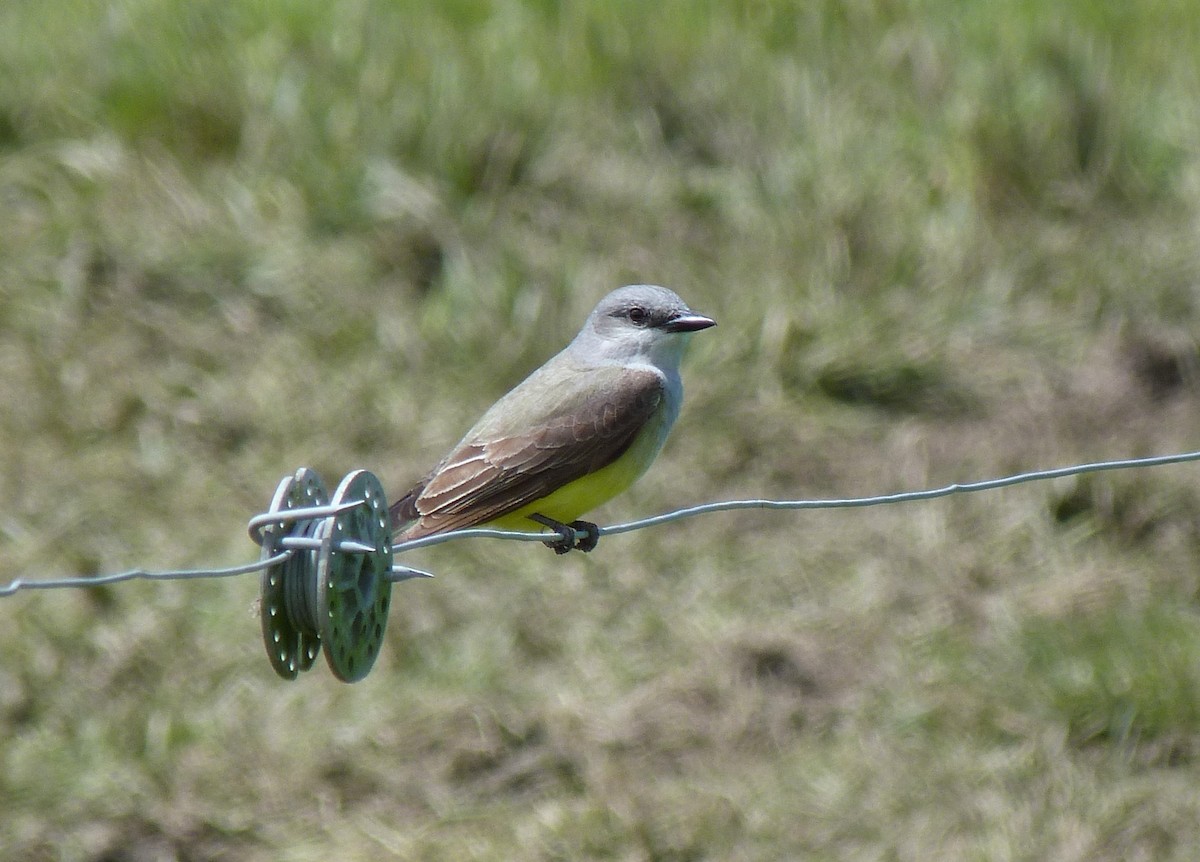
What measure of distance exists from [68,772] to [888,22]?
530 centimetres

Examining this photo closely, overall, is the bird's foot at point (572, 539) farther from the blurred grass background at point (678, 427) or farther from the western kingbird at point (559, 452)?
the blurred grass background at point (678, 427)

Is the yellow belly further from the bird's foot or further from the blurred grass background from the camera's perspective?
the blurred grass background

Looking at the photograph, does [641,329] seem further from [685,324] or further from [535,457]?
[535,457]

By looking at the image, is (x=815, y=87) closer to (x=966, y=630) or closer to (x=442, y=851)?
(x=966, y=630)

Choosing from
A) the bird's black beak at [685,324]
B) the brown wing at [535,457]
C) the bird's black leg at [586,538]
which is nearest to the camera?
the bird's black leg at [586,538]

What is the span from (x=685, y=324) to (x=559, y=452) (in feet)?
2.21

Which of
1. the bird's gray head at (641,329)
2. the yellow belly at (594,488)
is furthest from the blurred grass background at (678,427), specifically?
the bird's gray head at (641,329)

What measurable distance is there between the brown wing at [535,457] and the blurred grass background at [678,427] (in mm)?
1536

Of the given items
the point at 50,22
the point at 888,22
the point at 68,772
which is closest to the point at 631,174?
the point at 888,22

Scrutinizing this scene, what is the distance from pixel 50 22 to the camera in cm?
912

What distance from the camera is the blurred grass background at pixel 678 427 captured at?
670 centimetres

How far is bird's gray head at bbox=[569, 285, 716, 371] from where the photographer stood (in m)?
6.00

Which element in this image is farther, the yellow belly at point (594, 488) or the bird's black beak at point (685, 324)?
the bird's black beak at point (685, 324)

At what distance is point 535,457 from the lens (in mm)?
5602
